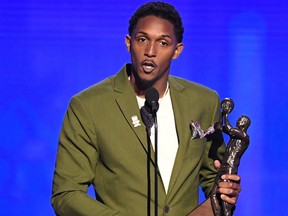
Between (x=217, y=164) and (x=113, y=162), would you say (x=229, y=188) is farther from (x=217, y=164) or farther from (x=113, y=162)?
(x=113, y=162)

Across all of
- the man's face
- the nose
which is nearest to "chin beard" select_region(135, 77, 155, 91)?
the man's face

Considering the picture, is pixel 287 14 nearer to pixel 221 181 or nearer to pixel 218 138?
pixel 218 138

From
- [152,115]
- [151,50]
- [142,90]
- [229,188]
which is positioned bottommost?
[229,188]

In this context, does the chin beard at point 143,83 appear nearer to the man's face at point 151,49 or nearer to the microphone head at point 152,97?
the man's face at point 151,49

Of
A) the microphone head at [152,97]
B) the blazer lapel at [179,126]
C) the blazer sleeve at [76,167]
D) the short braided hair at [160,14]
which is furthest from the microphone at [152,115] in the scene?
the short braided hair at [160,14]

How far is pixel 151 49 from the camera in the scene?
126 inches

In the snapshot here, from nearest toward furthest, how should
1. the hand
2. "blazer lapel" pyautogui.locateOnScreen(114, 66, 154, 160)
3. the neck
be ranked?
the hand < "blazer lapel" pyautogui.locateOnScreen(114, 66, 154, 160) < the neck

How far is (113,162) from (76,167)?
139 millimetres

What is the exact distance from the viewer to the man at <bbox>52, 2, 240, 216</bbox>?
3.17 m

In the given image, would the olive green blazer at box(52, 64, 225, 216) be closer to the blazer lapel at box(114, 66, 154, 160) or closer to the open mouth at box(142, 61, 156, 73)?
the blazer lapel at box(114, 66, 154, 160)

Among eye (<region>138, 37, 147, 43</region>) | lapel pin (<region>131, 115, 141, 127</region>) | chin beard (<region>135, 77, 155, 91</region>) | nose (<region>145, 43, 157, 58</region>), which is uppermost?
eye (<region>138, 37, 147, 43</region>)

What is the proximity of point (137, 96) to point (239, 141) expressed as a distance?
46cm

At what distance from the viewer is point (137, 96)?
3.33 metres

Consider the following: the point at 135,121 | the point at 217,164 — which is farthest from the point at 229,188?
the point at 135,121
